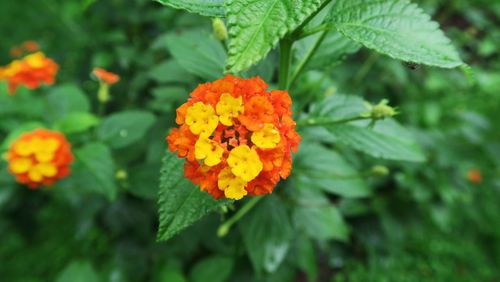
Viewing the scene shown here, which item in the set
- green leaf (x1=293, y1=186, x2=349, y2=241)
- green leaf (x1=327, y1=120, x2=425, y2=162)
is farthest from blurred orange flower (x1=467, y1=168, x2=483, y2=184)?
green leaf (x1=327, y1=120, x2=425, y2=162)

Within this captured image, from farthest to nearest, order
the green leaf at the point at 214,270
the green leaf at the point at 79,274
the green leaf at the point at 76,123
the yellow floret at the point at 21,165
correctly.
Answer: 1. the green leaf at the point at 79,274
2. the green leaf at the point at 214,270
3. the green leaf at the point at 76,123
4. the yellow floret at the point at 21,165

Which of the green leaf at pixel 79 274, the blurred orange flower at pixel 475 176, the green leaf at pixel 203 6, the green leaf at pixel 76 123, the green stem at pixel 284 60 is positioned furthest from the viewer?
the blurred orange flower at pixel 475 176

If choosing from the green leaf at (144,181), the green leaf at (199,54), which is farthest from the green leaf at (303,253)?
the green leaf at (199,54)

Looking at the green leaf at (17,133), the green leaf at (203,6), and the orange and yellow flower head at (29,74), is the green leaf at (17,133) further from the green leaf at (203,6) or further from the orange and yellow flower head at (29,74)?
the green leaf at (203,6)

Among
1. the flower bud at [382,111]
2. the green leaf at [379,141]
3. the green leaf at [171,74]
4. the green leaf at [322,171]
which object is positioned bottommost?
the green leaf at [322,171]

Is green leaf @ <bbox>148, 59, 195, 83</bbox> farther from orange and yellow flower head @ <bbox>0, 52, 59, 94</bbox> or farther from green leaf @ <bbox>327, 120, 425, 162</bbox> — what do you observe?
green leaf @ <bbox>327, 120, 425, 162</bbox>

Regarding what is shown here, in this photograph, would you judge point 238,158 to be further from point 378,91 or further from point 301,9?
point 378,91

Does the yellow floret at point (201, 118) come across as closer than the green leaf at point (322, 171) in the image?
Yes
